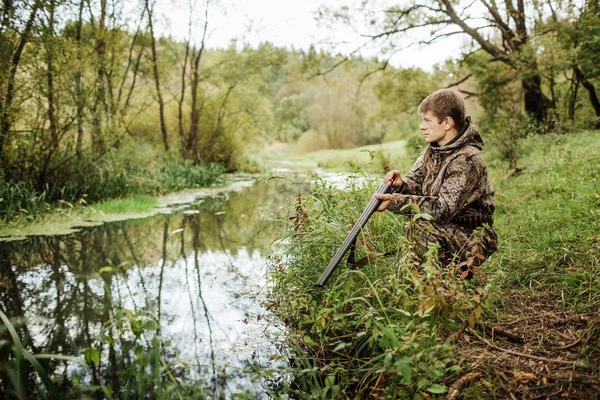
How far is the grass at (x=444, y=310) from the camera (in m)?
1.92

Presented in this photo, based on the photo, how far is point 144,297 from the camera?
3.74m

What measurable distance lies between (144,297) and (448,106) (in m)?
2.90

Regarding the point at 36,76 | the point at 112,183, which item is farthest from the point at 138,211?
the point at 36,76

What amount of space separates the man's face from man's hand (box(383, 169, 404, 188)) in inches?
12.8

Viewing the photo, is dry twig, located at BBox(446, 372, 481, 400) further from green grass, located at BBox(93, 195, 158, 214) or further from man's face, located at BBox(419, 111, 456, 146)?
green grass, located at BBox(93, 195, 158, 214)

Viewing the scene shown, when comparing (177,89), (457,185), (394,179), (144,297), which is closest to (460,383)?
(457,185)

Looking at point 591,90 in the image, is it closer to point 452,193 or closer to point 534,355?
point 452,193

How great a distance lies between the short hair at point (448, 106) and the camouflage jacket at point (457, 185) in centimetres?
9

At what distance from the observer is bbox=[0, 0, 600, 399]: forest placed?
6.88ft

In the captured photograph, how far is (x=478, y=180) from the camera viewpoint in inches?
106

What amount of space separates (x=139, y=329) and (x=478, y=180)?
2.12 m

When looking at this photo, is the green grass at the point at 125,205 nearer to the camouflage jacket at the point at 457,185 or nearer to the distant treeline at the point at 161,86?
the distant treeline at the point at 161,86

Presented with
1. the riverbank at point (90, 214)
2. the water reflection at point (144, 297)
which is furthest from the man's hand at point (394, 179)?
the riverbank at point (90, 214)

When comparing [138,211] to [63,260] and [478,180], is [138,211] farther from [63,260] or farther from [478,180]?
[478,180]
